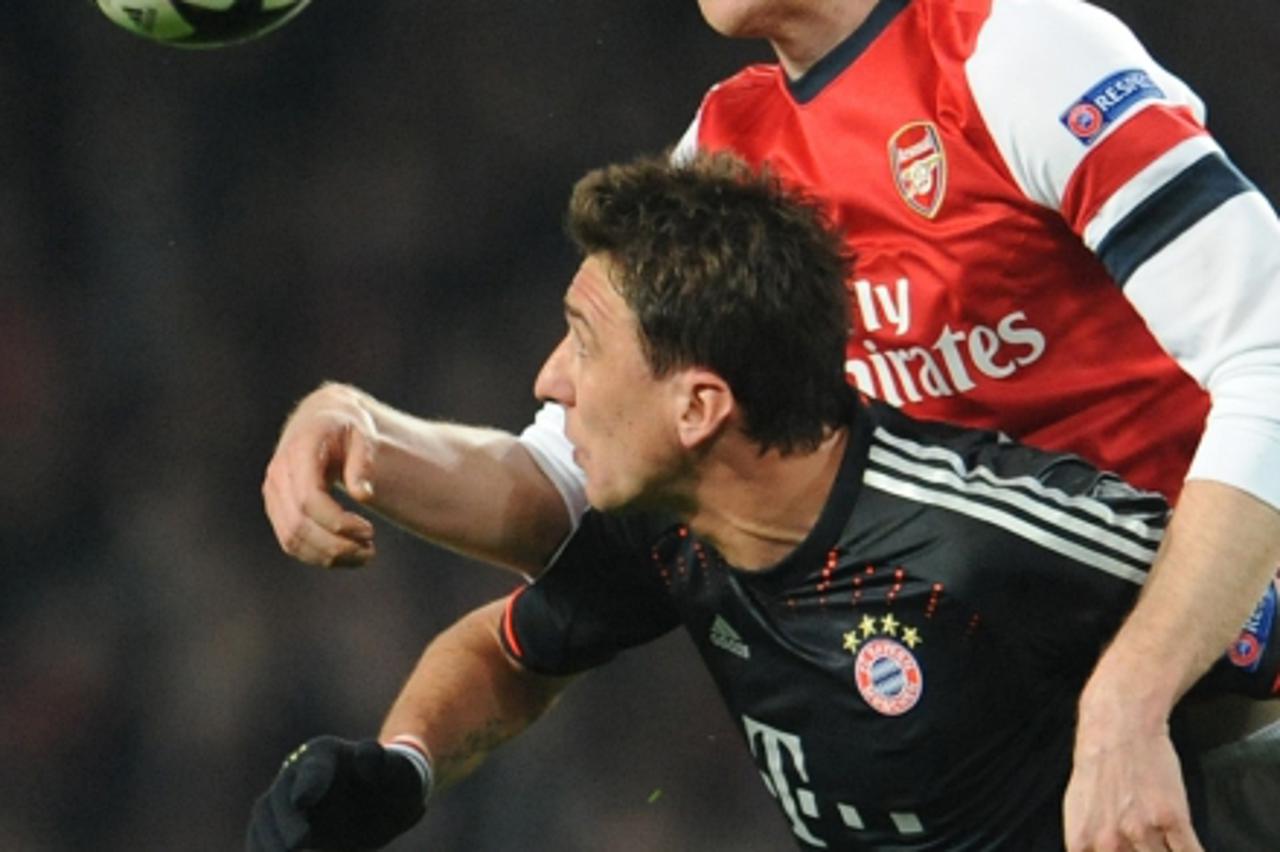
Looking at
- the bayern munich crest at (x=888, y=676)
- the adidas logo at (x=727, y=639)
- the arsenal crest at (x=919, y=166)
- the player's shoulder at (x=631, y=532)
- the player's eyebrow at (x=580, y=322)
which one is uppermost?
the arsenal crest at (x=919, y=166)

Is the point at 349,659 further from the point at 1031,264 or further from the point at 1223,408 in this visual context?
the point at 1223,408

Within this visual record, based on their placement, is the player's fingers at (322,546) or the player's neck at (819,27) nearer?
the player's fingers at (322,546)

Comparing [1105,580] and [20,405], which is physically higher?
[1105,580]

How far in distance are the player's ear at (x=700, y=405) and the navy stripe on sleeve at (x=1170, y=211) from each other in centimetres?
36

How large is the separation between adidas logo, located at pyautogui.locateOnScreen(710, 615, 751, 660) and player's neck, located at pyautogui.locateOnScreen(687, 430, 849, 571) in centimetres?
8

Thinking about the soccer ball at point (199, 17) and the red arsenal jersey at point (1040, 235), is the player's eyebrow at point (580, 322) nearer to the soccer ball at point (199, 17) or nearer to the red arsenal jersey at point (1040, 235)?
the red arsenal jersey at point (1040, 235)

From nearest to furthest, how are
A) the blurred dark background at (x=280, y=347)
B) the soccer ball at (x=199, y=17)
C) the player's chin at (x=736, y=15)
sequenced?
the player's chin at (x=736, y=15) → the soccer ball at (x=199, y=17) → the blurred dark background at (x=280, y=347)

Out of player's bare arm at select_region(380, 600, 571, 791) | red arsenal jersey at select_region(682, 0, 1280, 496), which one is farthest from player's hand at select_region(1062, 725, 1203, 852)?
player's bare arm at select_region(380, 600, 571, 791)

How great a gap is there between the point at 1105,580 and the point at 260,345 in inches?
97.3

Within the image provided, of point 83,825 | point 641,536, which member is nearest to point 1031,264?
point 641,536

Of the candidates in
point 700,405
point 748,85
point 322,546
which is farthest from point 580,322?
point 748,85

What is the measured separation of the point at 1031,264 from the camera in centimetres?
200

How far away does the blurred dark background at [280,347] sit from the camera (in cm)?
385

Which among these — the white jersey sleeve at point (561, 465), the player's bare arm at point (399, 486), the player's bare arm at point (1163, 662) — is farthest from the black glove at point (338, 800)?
the player's bare arm at point (1163, 662)
